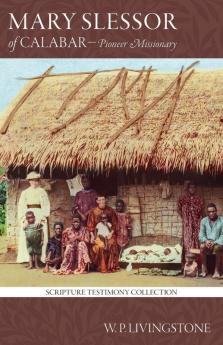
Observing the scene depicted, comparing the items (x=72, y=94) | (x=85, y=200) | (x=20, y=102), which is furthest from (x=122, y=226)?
(x=20, y=102)

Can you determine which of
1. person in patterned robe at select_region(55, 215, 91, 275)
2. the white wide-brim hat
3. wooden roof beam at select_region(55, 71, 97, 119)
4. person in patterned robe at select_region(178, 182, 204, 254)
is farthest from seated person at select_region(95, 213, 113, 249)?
wooden roof beam at select_region(55, 71, 97, 119)

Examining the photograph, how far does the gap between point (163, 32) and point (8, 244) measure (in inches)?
179

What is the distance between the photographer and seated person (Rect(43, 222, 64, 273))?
42.9 feet

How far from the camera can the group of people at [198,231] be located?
12703 millimetres

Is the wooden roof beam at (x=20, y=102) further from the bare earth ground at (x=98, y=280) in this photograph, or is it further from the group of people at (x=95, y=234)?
the bare earth ground at (x=98, y=280)

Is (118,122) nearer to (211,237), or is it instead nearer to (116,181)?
(116,181)

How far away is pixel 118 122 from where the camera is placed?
13.5m

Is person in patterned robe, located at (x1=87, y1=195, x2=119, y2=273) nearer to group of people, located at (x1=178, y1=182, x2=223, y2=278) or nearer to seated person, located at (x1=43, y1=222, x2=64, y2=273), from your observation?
seated person, located at (x1=43, y1=222, x2=64, y2=273)

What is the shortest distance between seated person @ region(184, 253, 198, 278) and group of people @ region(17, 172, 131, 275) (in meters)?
1.07

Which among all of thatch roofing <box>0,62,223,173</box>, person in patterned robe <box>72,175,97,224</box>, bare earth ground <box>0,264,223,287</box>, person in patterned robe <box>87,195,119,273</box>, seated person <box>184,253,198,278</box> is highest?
thatch roofing <box>0,62,223,173</box>

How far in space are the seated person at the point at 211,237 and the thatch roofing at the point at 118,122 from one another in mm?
768

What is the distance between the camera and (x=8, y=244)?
13.8 meters

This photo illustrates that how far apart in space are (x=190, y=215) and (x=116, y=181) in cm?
137
